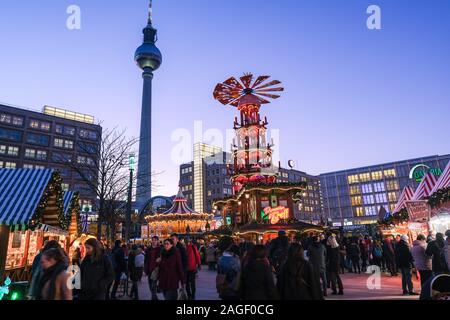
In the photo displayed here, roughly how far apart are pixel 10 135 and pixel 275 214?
63.3m

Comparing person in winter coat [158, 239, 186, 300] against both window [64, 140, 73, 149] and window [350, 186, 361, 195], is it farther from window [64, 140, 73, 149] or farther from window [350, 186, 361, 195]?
window [350, 186, 361, 195]

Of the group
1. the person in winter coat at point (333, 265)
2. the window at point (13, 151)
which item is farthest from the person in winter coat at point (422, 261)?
the window at point (13, 151)

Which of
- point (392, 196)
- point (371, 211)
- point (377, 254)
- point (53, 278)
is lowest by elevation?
point (377, 254)

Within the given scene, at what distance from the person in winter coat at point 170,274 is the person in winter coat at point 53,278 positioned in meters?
2.50

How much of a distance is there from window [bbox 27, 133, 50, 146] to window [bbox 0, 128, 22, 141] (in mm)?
1872

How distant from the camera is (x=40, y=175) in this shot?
11430mm

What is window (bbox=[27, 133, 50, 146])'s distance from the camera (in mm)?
67844

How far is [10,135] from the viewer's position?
2566 inches

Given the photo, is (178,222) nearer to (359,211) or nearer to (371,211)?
(371,211)

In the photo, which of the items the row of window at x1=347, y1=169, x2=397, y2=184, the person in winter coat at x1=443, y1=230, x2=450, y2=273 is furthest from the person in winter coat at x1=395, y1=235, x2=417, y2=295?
the row of window at x1=347, y1=169, x2=397, y2=184

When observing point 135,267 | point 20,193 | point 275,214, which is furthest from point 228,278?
point 275,214
